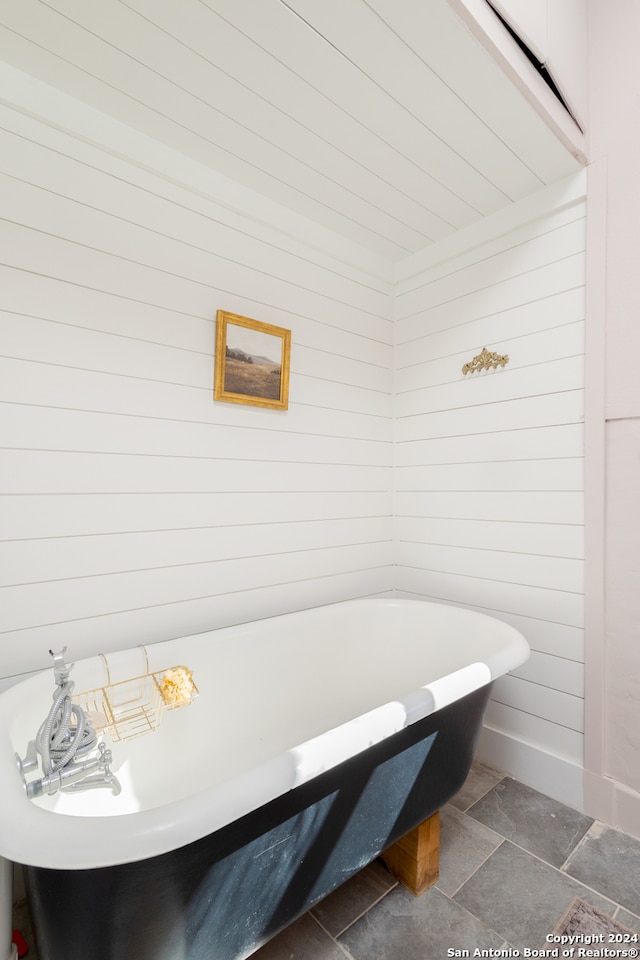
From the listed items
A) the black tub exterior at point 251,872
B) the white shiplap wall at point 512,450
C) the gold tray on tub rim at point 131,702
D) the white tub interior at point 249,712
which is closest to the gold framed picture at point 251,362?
the white shiplap wall at point 512,450

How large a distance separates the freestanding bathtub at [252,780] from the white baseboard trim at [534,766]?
1.54ft

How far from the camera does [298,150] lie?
1.62m

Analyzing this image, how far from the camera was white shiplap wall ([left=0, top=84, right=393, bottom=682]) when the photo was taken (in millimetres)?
1339

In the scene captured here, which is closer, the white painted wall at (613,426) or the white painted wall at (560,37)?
the white painted wall at (560,37)

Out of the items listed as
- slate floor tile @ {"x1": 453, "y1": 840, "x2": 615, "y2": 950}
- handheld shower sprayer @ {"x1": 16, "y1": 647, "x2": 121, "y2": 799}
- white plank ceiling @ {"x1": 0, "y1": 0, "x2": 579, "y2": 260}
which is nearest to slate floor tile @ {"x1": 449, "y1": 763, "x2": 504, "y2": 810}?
slate floor tile @ {"x1": 453, "y1": 840, "x2": 615, "y2": 950}

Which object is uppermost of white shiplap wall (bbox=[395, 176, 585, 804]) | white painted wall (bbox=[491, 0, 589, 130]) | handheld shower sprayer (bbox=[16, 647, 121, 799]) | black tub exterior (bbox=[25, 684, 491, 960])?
white painted wall (bbox=[491, 0, 589, 130])

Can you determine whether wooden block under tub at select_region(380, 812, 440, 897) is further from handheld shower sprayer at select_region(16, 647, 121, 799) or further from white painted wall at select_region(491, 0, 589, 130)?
white painted wall at select_region(491, 0, 589, 130)

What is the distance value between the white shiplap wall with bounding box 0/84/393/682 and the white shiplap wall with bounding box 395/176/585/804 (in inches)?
17.4

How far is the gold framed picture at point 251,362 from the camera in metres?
1.74

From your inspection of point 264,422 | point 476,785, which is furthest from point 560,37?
point 476,785

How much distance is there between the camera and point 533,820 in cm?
159

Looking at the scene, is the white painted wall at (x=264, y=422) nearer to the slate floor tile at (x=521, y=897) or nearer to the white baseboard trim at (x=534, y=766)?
the white baseboard trim at (x=534, y=766)

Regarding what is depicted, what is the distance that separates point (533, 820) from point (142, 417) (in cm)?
198

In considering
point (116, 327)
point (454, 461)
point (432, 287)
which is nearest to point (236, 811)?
point (116, 327)
